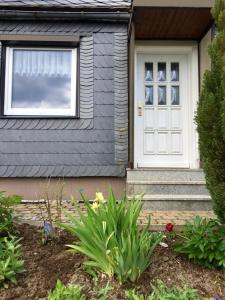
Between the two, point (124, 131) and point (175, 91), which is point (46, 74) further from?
point (175, 91)

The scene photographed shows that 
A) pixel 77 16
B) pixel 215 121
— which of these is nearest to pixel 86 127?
pixel 77 16

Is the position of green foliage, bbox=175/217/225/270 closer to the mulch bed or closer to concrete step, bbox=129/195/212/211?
the mulch bed

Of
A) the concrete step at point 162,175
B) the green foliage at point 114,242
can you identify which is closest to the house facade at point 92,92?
the concrete step at point 162,175

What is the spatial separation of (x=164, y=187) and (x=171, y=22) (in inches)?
103

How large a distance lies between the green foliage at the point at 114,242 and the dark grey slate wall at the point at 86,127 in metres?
3.07

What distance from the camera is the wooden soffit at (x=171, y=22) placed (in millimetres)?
4934

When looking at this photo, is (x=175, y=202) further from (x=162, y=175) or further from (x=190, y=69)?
(x=190, y=69)

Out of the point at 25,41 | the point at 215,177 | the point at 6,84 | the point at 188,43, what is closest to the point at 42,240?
the point at 215,177

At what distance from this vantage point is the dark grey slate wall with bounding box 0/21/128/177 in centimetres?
554

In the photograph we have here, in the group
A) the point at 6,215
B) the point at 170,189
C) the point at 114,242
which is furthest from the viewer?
the point at 170,189

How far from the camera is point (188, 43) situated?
601cm

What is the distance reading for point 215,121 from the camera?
2707 mm

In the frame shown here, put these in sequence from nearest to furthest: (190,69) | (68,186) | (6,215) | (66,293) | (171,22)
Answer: (66,293) → (6,215) → (171,22) → (68,186) → (190,69)

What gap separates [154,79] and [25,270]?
4475mm
